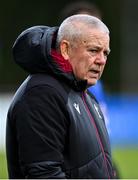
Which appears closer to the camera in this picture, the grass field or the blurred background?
the grass field

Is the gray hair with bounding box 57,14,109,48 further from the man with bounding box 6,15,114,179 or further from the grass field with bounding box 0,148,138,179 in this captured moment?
the grass field with bounding box 0,148,138,179

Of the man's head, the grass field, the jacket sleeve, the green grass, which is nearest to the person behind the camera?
the jacket sleeve

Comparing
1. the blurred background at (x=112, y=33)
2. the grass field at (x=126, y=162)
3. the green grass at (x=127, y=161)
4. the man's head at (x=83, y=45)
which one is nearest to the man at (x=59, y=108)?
the man's head at (x=83, y=45)

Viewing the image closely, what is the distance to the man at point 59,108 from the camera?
453cm

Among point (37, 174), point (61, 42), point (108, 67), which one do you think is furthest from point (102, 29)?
point (108, 67)

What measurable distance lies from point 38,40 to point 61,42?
152 millimetres

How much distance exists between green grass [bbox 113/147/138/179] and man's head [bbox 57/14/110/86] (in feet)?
24.3

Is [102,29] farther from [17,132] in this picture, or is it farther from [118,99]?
[118,99]

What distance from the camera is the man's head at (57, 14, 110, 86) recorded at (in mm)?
4812

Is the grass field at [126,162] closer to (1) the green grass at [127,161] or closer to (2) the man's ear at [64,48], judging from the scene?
(1) the green grass at [127,161]

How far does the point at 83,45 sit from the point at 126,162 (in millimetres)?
10344

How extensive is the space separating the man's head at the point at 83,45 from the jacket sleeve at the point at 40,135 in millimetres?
357

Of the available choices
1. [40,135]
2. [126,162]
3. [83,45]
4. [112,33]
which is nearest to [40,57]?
[83,45]

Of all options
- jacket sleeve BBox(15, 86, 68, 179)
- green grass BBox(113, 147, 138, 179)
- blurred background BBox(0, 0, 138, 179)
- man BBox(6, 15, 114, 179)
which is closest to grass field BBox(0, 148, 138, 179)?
green grass BBox(113, 147, 138, 179)
